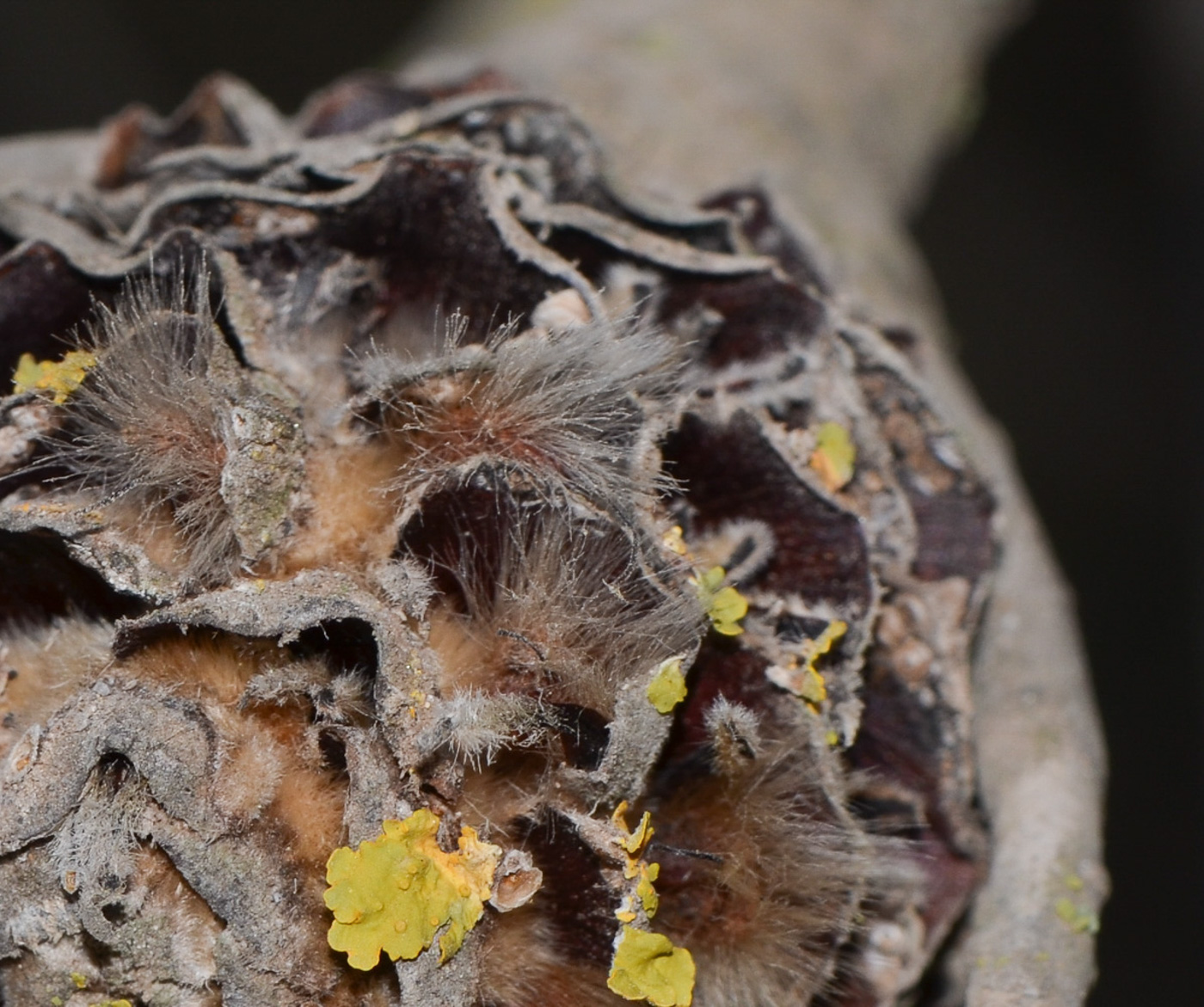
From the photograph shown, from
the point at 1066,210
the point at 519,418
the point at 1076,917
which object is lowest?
the point at 1076,917

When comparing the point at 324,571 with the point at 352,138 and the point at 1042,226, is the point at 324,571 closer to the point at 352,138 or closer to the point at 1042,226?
the point at 352,138

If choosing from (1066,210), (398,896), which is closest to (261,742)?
(398,896)

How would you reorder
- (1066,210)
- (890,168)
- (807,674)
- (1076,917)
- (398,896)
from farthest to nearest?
1. (1066,210)
2. (890,168)
3. (1076,917)
4. (807,674)
5. (398,896)

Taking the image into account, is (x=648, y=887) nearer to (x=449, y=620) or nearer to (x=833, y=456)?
(x=449, y=620)

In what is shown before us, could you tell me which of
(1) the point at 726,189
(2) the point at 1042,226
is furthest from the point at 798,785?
(2) the point at 1042,226

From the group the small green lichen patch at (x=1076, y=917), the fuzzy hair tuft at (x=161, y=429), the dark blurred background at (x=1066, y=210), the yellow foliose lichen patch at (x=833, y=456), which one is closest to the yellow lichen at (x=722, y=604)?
the yellow foliose lichen patch at (x=833, y=456)

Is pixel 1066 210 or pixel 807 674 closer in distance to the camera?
pixel 807 674

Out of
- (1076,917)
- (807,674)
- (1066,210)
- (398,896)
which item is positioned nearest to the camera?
(398,896)
